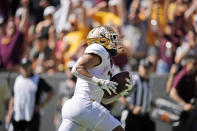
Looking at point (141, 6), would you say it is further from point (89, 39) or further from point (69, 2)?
point (89, 39)

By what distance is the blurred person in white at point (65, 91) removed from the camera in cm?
937

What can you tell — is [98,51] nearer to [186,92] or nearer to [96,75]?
[96,75]

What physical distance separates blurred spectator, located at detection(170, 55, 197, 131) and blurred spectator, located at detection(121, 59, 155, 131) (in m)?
0.48

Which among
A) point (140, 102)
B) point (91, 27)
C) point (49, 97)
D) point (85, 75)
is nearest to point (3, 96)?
point (49, 97)

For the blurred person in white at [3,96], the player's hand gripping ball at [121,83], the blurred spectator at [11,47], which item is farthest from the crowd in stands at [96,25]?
the player's hand gripping ball at [121,83]

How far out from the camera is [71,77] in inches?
371

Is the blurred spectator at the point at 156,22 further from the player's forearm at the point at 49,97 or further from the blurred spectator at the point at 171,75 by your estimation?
the player's forearm at the point at 49,97

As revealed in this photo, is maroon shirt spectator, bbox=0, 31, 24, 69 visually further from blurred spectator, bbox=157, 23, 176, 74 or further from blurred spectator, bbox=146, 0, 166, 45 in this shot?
blurred spectator, bbox=157, 23, 176, 74

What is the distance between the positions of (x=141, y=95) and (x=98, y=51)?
366cm

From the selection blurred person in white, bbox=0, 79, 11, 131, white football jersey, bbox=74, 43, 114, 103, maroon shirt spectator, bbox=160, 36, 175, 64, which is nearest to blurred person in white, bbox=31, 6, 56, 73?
blurred person in white, bbox=0, 79, 11, 131

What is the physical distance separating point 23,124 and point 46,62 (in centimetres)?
171

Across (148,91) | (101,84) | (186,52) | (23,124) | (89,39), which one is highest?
(89,39)

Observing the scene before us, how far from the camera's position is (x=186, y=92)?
29.7ft

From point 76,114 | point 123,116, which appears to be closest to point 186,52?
point 123,116
